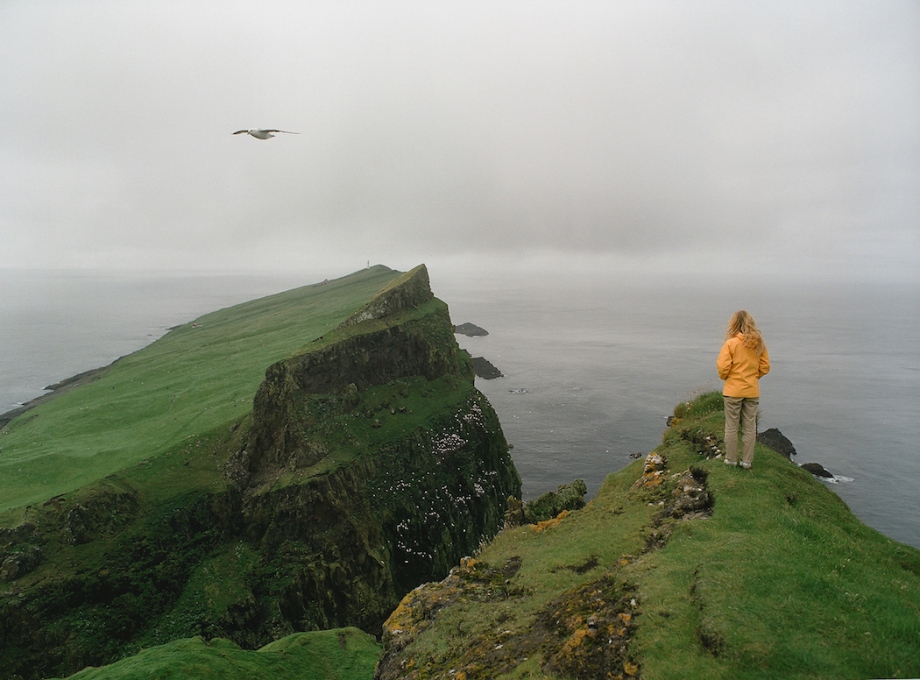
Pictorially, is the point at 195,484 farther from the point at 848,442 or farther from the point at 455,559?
the point at 848,442

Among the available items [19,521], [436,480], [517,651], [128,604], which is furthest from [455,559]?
[517,651]

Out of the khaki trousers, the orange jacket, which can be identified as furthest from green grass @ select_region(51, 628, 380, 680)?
the orange jacket

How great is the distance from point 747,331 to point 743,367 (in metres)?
0.89

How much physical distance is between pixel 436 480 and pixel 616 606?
120 ft

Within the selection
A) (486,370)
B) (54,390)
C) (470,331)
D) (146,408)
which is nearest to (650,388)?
(486,370)

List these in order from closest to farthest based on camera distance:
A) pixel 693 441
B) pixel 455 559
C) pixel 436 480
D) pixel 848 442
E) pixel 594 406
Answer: pixel 693 441 < pixel 455 559 < pixel 436 480 < pixel 848 442 < pixel 594 406

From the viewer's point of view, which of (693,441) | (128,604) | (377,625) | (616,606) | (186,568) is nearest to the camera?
(616,606)

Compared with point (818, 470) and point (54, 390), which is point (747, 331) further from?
point (54, 390)

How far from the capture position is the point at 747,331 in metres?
11.9

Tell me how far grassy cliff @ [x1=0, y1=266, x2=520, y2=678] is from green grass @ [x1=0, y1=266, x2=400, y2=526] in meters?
0.30

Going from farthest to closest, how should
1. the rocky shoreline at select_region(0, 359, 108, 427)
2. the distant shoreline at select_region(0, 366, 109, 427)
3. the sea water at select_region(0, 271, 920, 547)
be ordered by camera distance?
the rocky shoreline at select_region(0, 359, 108, 427) < the distant shoreline at select_region(0, 366, 109, 427) < the sea water at select_region(0, 271, 920, 547)

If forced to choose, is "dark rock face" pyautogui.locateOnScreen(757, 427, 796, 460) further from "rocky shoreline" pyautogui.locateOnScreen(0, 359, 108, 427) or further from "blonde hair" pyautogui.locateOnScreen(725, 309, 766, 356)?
"rocky shoreline" pyautogui.locateOnScreen(0, 359, 108, 427)

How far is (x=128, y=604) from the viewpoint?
1097 inches

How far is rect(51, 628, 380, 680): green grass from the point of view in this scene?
50.8 ft
